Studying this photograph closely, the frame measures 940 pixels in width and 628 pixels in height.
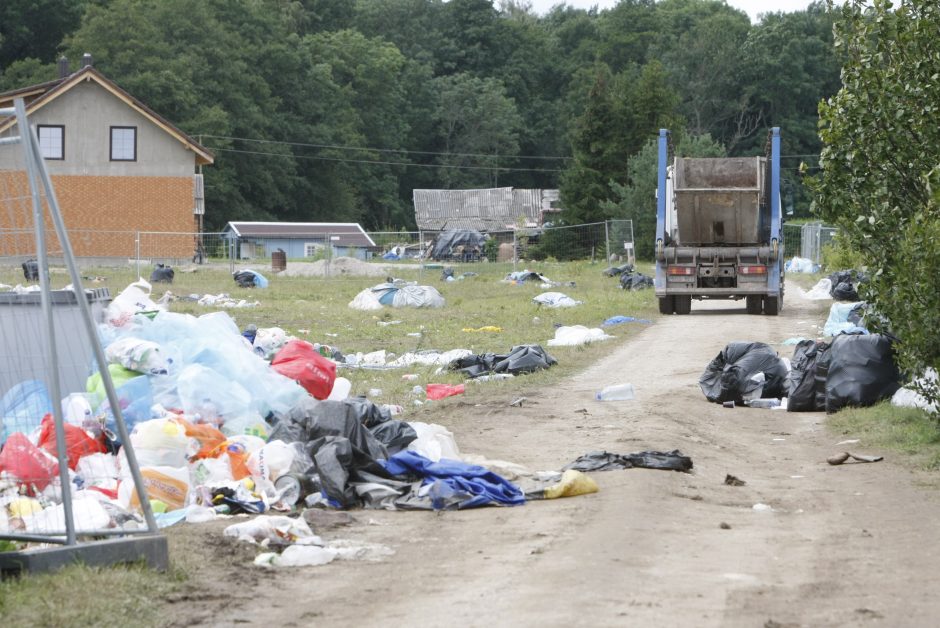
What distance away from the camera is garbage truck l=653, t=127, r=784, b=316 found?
75.4ft

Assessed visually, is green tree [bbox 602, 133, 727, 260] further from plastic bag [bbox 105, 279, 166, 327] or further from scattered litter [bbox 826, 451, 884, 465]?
scattered litter [bbox 826, 451, 884, 465]

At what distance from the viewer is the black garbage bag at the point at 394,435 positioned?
29.7 feet

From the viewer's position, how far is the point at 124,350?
945cm

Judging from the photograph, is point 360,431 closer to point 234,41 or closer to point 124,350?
point 124,350

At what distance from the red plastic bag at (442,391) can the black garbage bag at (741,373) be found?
262cm

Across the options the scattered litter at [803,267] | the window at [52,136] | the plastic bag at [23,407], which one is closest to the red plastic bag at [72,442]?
the plastic bag at [23,407]

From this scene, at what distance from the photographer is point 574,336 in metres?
18.9

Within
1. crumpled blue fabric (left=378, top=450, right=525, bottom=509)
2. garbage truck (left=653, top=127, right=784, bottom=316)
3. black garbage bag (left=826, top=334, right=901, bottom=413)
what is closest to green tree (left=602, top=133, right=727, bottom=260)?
garbage truck (left=653, top=127, right=784, bottom=316)

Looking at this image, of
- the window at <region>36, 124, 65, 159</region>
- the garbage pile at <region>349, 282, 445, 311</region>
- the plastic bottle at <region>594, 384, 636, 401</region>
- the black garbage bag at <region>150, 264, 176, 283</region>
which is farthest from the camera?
the window at <region>36, 124, 65, 159</region>

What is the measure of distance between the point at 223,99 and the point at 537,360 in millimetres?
63257

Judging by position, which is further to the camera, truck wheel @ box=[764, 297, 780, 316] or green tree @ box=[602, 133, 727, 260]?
green tree @ box=[602, 133, 727, 260]

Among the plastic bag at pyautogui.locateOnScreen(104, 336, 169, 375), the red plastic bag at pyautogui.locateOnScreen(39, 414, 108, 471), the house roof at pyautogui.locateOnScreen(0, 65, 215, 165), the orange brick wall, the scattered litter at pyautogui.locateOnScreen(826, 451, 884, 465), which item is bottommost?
the scattered litter at pyautogui.locateOnScreen(826, 451, 884, 465)

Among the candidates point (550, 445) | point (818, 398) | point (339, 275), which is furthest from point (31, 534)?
point (339, 275)

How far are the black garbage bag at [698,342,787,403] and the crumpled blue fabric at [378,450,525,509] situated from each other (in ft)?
17.3
